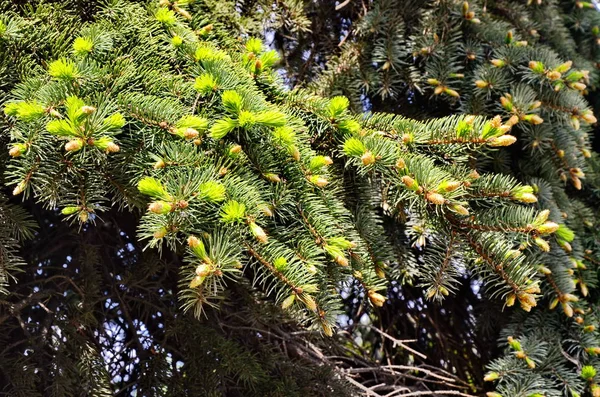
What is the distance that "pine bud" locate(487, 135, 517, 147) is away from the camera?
2.71 ft

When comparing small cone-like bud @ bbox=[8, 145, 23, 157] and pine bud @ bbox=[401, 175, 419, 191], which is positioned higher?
small cone-like bud @ bbox=[8, 145, 23, 157]

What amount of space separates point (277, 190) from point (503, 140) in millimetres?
324

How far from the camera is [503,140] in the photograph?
2.73ft

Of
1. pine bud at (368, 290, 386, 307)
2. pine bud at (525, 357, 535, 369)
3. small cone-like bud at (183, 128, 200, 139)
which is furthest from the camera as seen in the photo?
pine bud at (525, 357, 535, 369)

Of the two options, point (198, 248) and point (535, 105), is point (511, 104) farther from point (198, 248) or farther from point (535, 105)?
point (198, 248)

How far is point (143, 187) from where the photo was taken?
672mm

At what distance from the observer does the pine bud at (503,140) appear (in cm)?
83

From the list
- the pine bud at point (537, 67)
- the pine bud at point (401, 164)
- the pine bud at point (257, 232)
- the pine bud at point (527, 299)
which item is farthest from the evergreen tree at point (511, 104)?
the pine bud at point (257, 232)

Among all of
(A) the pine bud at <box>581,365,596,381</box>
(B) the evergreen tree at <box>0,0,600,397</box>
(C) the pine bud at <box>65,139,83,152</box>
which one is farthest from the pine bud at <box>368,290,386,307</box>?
(A) the pine bud at <box>581,365,596,381</box>

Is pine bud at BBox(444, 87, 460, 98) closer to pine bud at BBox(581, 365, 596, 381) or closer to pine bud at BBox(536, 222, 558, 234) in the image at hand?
pine bud at BBox(536, 222, 558, 234)

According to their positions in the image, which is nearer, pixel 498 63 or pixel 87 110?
pixel 87 110

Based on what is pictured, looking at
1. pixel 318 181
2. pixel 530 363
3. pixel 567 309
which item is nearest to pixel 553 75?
pixel 567 309

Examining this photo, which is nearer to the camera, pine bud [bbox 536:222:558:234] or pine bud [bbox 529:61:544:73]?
pine bud [bbox 536:222:558:234]

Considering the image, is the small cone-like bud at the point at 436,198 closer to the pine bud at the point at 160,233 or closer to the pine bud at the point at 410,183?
the pine bud at the point at 410,183
